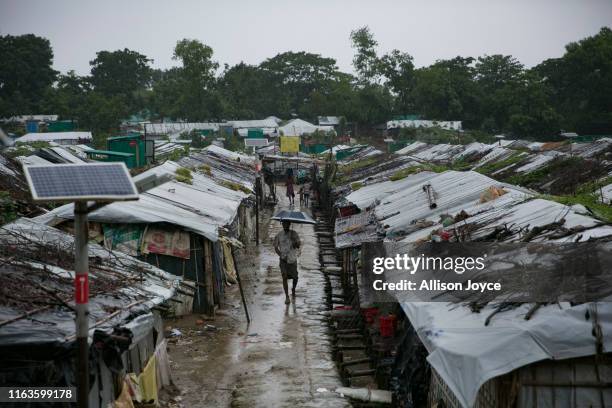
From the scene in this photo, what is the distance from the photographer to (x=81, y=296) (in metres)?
4.96

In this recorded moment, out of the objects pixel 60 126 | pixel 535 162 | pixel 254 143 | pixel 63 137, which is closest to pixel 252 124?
pixel 254 143

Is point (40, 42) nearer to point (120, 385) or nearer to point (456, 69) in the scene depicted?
point (456, 69)

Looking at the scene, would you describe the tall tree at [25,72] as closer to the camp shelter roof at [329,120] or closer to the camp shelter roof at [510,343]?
the camp shelter roof at [329,120]

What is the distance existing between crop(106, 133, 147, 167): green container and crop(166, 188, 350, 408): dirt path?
517 inches

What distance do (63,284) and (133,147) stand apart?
2189 cm

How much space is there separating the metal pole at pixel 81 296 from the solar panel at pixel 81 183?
122 mm

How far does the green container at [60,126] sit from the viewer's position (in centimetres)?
5684

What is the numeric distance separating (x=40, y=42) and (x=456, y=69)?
40826mm

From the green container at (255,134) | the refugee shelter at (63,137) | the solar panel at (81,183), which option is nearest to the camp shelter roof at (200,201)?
the solar panel at (81,183)

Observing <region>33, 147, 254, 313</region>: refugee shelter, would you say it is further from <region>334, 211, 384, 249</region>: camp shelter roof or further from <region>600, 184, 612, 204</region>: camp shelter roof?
<region>600, 184, 612, 204</region>: camp shelter roof

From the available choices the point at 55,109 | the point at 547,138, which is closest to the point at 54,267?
the point at 547,138

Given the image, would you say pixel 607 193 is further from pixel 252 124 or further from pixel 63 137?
pixel 252 124

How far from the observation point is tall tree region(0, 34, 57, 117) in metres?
66.9

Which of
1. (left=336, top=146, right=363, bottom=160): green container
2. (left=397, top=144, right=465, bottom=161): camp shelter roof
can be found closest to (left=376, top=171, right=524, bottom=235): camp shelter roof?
(left=397, top=144, right=465, bottom=161): camp shelter roof
